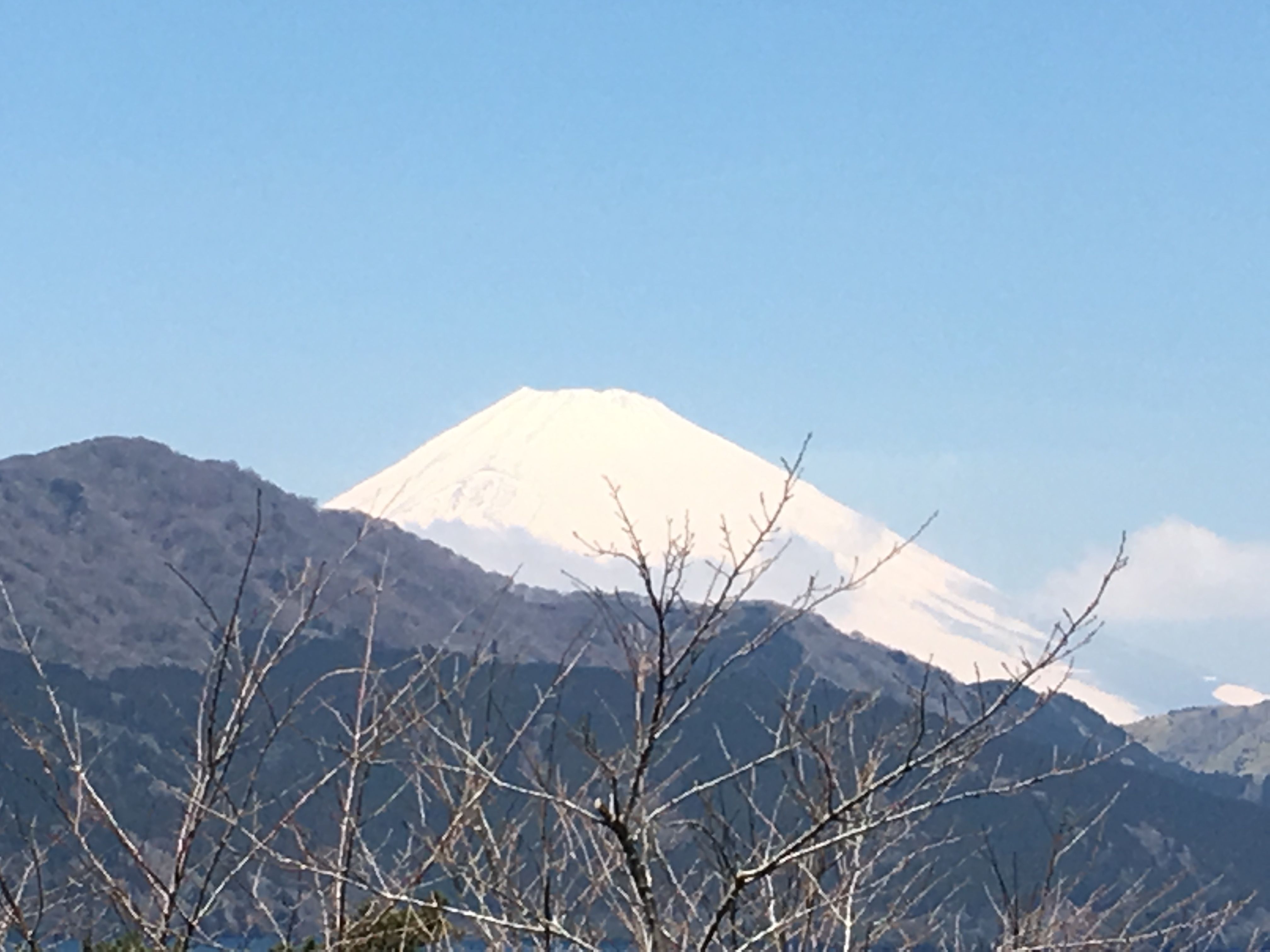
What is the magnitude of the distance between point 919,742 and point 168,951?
296cm

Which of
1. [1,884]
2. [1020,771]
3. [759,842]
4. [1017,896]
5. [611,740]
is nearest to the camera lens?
[1,884]

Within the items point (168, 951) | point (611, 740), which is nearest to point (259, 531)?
point (168, 951)

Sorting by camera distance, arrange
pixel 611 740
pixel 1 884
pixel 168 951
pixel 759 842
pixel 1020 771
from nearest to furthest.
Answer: pixel 1 884 → pixel 168 951 → pixel 759 842 → pixel 611 740 → pixel 1020 771

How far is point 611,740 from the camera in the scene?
454 ft

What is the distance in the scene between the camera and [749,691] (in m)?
143

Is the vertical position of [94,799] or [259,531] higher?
[259,531]

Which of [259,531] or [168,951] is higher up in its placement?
[259,531]

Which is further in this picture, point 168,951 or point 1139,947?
point 1139,947

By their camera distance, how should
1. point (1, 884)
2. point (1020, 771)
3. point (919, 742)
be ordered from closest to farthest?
point (919, 742)
point (1, 884)
point (1020, 771)

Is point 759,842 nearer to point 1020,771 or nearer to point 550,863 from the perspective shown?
point 550,863

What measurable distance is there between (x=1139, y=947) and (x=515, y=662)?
7.03 m

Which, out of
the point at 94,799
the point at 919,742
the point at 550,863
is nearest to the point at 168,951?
the point at 94,799

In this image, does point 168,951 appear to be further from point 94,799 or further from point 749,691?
point 749,691

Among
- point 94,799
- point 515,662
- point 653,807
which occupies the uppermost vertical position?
point 515,662
